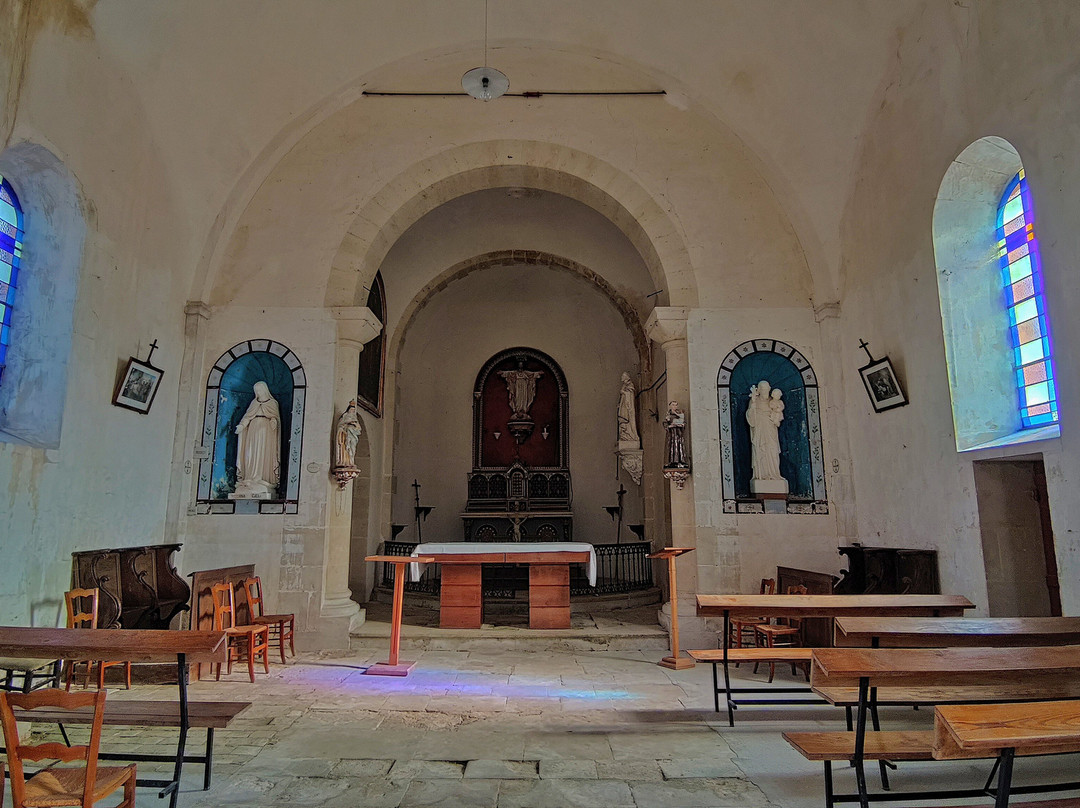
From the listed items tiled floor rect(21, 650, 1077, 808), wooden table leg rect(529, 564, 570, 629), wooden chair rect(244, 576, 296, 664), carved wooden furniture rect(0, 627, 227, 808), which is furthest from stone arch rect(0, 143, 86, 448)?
wooden table leg rect(529, 564, 570, 629)

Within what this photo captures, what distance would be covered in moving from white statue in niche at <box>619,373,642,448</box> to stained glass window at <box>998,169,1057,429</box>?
6.36 metres

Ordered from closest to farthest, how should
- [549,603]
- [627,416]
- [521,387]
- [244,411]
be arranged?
[549,603], [244,411], [627,416], [521,387]

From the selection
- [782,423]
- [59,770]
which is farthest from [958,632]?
[782,423]

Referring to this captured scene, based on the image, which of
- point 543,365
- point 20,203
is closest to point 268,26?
point 20,203

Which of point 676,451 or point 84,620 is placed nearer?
point 84,620

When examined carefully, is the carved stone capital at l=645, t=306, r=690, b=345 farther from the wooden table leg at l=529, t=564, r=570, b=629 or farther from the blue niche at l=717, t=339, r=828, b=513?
the wooden table leg at l=529, t=564, r=570, b=629

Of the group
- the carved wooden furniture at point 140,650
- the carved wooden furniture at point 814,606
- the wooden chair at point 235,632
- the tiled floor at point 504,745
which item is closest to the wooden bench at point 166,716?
the carved wooden furniture at point 140,650

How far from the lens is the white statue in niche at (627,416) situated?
1157 centimetres

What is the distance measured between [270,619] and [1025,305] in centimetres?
730

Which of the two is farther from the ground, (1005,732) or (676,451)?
(676,451)

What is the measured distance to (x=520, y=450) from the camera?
43.0 ft

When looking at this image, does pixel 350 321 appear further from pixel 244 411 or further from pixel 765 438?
pixel 765 438

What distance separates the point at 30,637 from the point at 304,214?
6054mm

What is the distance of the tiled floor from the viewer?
11.3 feet
